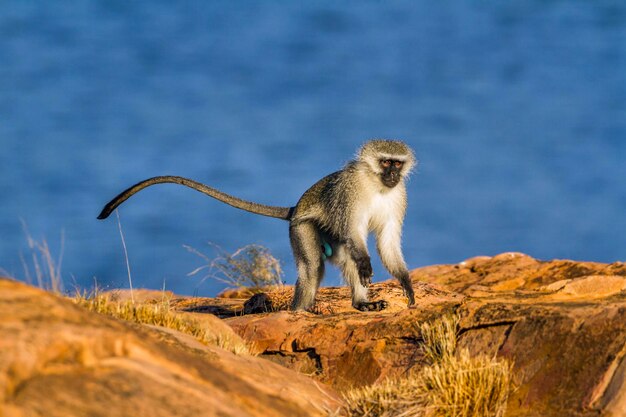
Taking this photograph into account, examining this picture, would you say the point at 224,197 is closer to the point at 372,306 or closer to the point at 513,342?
the point at 372,306

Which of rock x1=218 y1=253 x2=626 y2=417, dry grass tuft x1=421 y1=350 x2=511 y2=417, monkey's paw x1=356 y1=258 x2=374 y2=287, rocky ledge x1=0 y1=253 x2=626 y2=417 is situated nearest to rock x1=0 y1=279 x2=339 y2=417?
rocky ledge x1=0 y1=253 x2=626 y2=417

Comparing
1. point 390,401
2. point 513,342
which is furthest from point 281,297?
point 390,401

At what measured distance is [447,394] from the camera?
208 inches

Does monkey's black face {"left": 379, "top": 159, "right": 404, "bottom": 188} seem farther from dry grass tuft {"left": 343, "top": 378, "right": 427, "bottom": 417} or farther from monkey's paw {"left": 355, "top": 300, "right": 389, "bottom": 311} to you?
dry grass tuft {"left": 343, "top": 378, "right": 427, "bottom": 417}

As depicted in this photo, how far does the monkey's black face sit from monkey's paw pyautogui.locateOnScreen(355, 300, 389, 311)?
134 centimetres

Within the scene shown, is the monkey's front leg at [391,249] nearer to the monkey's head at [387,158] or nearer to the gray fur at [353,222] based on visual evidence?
the gray fur at [353,222]

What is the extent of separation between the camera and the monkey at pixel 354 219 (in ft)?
30.3

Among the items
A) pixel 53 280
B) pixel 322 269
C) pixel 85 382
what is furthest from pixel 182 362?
pixel 322 269

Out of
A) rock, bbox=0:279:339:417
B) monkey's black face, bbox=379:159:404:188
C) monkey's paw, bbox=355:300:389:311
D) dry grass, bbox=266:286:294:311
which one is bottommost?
rock, bbox=0:279:339:417

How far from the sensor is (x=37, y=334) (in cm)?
376

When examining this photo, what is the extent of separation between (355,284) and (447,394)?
3979 mm

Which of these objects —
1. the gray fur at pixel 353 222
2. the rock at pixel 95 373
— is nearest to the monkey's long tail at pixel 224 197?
the gray fur at pixel 353 222

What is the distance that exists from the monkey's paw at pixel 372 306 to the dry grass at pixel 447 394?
11.8 feet

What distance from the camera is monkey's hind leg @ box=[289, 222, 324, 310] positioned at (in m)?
9.35
